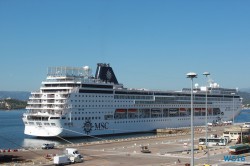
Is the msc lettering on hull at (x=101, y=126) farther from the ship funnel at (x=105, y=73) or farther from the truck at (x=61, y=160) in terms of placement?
the truck at (x=61, y=160)

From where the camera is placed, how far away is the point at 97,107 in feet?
201

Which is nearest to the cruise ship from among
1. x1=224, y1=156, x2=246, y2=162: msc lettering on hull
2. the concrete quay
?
the concrete quay

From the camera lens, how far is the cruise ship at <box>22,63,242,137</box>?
186ft

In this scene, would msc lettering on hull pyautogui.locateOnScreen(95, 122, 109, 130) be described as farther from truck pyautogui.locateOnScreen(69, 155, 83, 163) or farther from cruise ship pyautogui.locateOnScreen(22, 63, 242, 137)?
truck pyautogui.locateOnScreen(69, 155, 83, 163)

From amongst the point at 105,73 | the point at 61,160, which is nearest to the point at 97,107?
the point at 105,73

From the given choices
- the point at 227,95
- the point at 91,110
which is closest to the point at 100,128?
the point at 91,110

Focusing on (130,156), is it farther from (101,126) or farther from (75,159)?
(101,126)

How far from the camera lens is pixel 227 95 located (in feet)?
309

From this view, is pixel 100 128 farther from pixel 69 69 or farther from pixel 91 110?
pixel 69 69

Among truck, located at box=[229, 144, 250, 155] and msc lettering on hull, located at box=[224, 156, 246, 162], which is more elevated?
truck, located at box=[229, 144, 250, 155]

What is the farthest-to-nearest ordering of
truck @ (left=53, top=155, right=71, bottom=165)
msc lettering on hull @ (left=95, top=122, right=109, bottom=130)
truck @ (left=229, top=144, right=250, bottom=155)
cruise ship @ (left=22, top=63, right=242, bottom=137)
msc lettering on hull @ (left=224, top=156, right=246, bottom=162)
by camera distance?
msc lettering on hull @ (left=95, top=122, right=109, bottom=130) → cruise ship @ (left=22, top=63, right=242, bottom=137) → truck @ (left=229, top=144, right=250, bottom=155) → msc lettering on hull @ (left=224, top=156, right=246, bottom=162) → truck @ (left=53, top=155, right=71, bottom=165)

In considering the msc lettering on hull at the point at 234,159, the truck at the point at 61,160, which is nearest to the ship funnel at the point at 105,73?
the truck at the point at 61,160

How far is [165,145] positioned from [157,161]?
508 inches

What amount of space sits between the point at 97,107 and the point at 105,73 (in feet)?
30.1
